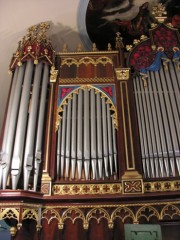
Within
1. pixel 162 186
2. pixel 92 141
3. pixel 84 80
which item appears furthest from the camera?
pixel 84 80

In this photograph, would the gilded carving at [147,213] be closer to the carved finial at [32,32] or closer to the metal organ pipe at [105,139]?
the metal organ pipe at [105,139]

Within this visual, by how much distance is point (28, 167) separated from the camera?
447cm

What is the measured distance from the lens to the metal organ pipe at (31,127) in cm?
447

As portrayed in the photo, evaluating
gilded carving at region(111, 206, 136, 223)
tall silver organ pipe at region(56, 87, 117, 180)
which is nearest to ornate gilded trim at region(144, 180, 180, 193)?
gilded carving at region(111, 206, 136, 223)

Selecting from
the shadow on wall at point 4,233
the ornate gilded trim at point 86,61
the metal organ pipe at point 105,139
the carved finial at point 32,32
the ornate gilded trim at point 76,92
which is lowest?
the shadow on wall at point 4,233

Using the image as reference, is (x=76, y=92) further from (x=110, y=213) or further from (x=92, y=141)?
(x=110, y=213)

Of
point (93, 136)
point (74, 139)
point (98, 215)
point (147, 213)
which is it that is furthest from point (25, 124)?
point (147, 213)

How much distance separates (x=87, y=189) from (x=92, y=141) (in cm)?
80

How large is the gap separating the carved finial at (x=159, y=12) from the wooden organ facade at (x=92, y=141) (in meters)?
0.25

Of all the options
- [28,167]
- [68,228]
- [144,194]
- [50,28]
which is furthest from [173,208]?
[50,28]

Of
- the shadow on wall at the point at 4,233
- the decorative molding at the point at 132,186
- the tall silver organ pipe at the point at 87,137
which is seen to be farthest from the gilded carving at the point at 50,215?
the shadow on wall at the point at 4,233

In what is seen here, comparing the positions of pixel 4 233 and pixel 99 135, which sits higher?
pixel 99 135

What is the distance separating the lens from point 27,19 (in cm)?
686

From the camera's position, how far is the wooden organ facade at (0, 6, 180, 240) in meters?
4.34
